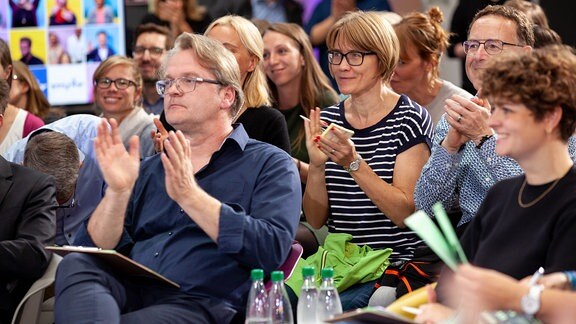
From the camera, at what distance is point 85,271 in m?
3.41

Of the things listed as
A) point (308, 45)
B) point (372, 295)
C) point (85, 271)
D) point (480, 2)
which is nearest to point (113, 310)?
point (85, 271)

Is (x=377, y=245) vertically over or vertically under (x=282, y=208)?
under

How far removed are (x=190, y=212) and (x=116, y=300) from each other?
15.2 inches

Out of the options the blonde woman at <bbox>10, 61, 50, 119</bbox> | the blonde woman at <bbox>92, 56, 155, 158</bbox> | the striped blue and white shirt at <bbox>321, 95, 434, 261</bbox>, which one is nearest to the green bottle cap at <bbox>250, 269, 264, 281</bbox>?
the striped blue and white shirt at <bbox>321, 95, 434, 261</bbox>

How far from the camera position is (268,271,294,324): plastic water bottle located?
3436mm

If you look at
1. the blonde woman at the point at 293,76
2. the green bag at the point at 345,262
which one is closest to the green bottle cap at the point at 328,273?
the green bag at the point at 345,262

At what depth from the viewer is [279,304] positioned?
3.46 metres

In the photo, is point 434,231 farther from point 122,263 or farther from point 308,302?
point 122,263

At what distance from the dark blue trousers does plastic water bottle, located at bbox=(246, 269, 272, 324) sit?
0.63ft

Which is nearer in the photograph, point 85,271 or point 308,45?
point 85,271

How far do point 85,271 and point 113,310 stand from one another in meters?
0.18

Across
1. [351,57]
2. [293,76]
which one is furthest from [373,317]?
[293,76]

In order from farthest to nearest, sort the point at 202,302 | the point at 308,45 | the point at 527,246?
the point at 308,45 < the point at 202,302 < the point at 527,246

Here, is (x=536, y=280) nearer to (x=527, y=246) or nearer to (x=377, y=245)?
(x=527, y=246)
